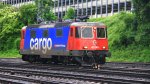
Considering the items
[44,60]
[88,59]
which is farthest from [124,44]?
[88,59]

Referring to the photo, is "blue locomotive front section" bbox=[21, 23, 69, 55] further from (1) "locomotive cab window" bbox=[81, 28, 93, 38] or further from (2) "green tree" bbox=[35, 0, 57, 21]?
(2) "green tree" bbox=[35, 0, 57, 21]

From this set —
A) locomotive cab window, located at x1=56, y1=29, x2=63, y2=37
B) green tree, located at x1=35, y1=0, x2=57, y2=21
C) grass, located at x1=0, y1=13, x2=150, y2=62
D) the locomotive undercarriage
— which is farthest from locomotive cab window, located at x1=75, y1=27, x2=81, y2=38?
green tree, located at x1=35, y1=0, x2=57, y2=21

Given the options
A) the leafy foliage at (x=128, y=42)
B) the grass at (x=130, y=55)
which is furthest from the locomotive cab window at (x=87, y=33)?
the grass at (x=130, y=55)

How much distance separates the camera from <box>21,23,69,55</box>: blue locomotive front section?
28609mm

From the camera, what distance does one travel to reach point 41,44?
103 ft

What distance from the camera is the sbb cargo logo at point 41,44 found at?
100.0 ft

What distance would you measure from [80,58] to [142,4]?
701cm

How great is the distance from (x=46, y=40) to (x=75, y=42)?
153 inches

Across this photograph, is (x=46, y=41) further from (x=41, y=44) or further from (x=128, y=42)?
(x=128, y=42)

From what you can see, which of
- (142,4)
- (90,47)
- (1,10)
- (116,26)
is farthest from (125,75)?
(1,10)

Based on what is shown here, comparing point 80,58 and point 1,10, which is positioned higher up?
point 1,10

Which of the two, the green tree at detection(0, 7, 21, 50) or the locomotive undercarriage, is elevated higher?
the green tree at detection(0, 7, 21, 50)

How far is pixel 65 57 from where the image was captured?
2867 centimetres

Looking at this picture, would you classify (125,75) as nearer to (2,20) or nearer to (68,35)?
(68,35)
